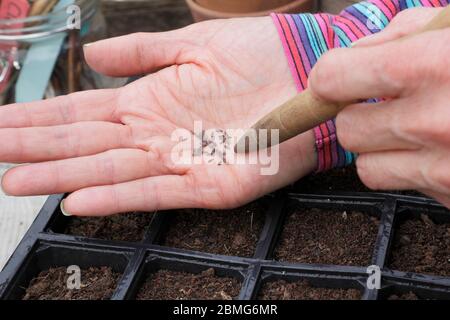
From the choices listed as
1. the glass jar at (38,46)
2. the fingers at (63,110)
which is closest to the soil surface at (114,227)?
the fingers at (63,110)

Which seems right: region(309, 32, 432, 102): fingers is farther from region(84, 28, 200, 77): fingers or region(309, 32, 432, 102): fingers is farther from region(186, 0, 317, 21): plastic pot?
region(186, 0, 317, 21): plastic pot

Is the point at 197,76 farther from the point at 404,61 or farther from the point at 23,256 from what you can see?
the point at 404,61

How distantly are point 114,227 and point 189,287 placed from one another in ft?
0.62

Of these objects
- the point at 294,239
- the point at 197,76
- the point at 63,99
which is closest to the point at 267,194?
the point at 294,239

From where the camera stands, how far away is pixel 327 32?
3.65 ft

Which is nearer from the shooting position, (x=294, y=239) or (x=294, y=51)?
(x=294, y=239)

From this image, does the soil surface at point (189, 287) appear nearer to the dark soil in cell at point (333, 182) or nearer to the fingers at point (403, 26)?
the dark soil in cell at point (333, 182)

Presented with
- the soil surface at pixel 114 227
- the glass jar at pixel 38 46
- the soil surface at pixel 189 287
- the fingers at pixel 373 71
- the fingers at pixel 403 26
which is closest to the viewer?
the fingers at pixel 373 71

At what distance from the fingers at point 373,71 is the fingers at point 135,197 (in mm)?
338

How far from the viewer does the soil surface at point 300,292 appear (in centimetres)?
87

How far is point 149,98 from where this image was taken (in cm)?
113
